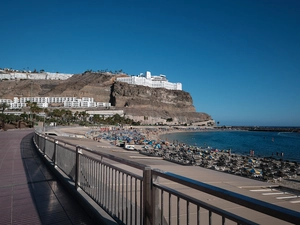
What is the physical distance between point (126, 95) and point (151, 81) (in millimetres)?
38725

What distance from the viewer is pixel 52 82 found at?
162 m

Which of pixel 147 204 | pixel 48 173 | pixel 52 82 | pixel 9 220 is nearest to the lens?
pixel 147 204

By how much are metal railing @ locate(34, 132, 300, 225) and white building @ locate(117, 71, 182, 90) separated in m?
155

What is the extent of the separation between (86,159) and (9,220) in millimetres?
1513

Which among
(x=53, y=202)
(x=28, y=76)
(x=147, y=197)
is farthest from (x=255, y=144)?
(x=28, y=76)

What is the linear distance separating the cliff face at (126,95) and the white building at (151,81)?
1114cm

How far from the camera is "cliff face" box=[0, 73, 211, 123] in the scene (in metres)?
134

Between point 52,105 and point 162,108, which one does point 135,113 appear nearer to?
point 162,108

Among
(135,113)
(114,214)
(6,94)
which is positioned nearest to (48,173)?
(114,214)

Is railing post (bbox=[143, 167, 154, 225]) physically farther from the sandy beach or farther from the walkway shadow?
the sandy beach

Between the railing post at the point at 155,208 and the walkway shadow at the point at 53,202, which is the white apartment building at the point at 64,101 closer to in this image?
the walkway shadow at the point at 53,202

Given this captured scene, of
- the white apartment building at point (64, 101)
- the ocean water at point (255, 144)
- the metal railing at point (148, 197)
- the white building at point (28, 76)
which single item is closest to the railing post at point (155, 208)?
the metal railing at point (148, 197)

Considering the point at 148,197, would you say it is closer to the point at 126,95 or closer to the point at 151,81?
the point at 126,95

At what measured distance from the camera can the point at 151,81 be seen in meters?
171
